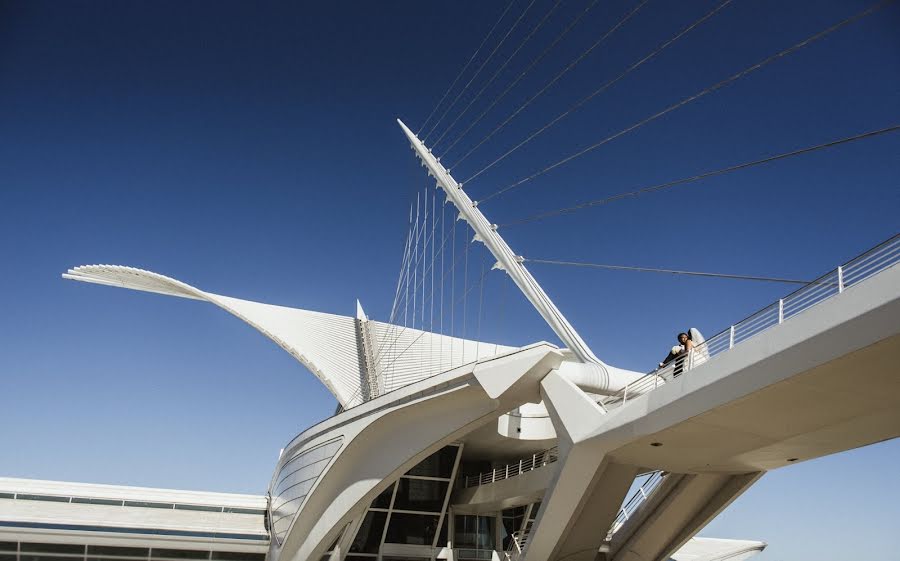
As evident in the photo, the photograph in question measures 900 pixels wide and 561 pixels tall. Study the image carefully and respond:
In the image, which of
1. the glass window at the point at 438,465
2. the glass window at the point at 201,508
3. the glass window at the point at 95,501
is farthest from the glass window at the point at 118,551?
the glass window at the point at 438,465

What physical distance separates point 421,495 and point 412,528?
1.40 meters

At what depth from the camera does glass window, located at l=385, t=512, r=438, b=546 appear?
28594 mm

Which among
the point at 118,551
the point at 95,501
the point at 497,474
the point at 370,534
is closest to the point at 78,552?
the point at 118,551

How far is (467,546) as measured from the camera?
30109 mm

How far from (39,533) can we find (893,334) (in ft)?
104

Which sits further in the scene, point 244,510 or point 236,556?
point 244,510

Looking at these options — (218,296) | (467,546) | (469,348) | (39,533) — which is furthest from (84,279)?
(467,546)

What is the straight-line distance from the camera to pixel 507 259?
2283 centimetres

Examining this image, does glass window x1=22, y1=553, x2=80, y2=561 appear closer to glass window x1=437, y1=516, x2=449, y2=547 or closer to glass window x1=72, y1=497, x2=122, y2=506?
glass window x1=72, y1=497, x2=122, y2=506

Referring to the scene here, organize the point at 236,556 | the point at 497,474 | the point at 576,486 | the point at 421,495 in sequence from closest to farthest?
the point at 576,486 → the point at 421,495 → the point at 497,474 → the point at 236,556

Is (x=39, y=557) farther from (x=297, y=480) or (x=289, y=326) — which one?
(x=289, y=326)

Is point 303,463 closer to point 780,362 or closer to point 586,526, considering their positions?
point 586,526

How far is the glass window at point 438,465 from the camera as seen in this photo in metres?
29.1

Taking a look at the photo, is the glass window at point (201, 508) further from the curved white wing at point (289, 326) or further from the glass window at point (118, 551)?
the curved white wing at point (289, 326)
